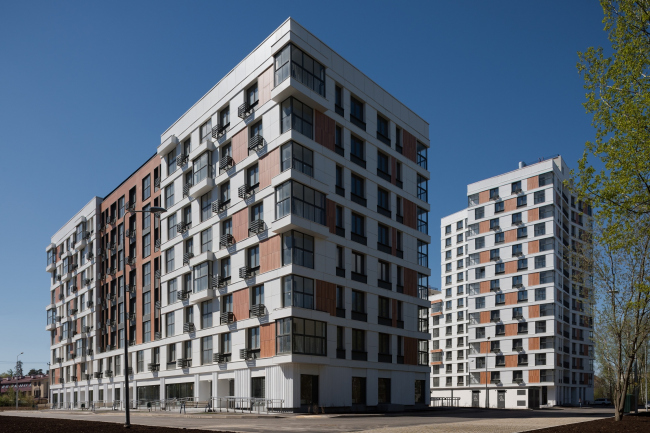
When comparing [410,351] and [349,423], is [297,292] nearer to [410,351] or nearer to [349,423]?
[349,423]

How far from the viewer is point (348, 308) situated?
46.0 metres

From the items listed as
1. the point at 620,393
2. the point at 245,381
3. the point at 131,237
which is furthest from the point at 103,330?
the point at 620,393

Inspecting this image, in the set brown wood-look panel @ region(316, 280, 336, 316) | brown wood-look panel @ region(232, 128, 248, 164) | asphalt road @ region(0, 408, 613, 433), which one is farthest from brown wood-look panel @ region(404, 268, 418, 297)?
asphalt road @ region(0, 408, 613, 433)

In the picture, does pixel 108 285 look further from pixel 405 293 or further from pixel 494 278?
pixel 494 278

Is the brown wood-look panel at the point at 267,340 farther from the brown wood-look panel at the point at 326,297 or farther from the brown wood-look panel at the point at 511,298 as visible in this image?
the brown wood-look panel at the point at 511,298

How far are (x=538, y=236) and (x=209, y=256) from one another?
5270cm

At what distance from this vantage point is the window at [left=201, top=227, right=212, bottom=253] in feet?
167

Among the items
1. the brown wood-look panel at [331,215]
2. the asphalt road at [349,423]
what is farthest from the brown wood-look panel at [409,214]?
the asphalt road at [349,423]

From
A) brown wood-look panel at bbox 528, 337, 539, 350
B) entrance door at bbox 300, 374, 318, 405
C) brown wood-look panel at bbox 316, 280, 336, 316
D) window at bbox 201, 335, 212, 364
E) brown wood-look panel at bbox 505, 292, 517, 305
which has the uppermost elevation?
brown wood-look panel at bbox 316, 280, 336, 316

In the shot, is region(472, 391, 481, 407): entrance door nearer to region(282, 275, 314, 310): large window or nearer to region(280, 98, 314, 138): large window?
region(282, 275, 314, 310): large window

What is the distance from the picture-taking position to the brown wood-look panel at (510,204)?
295 ft

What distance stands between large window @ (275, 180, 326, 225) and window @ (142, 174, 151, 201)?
26.6 meters

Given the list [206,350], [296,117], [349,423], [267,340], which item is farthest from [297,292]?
[349,423]

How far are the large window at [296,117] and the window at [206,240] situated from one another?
12465 millimetres
